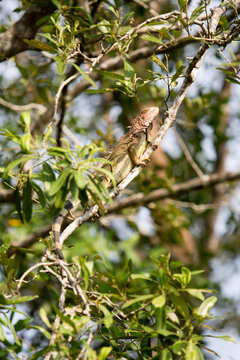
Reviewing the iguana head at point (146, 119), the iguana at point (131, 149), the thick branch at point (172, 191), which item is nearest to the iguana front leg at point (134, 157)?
the iguana at point (131, 149)

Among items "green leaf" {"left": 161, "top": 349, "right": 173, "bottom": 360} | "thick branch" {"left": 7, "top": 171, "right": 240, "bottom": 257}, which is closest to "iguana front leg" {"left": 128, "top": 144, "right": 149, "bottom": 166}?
"green leaf" {"left": 161, "top": 349, "right": 173, "bottom": 360}

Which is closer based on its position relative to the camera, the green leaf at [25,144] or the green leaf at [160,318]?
the green leaf at [25,144]

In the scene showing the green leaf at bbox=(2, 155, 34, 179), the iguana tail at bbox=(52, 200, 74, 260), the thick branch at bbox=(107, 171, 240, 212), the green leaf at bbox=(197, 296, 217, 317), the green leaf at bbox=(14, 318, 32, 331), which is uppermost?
the green leaf at bbox=(2, 155, 34, 179)

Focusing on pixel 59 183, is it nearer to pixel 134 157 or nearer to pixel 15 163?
pixel 15 163

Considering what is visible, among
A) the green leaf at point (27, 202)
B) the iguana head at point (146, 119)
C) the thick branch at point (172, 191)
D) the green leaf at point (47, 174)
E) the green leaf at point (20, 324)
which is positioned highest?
the green leaf at point (47, 174)

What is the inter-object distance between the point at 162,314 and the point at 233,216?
17.8 feet

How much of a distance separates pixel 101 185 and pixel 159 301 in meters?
0.61

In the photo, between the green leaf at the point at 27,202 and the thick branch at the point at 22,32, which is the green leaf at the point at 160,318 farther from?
the thick branch at the point at 22,32

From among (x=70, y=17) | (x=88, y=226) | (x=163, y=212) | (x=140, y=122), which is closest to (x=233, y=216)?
(x=163, y=212)

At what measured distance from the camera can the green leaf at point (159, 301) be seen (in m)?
2.21

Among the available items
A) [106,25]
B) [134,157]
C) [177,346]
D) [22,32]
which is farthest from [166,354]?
[22,32]

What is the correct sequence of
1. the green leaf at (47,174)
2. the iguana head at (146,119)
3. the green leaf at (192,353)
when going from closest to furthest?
the green leaf at (192,353), the green leaf at (47,174), the iguana head at (146,119)

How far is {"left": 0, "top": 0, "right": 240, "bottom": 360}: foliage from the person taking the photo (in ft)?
7.14

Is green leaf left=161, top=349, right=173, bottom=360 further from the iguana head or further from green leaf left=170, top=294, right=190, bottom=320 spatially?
the iguana head
